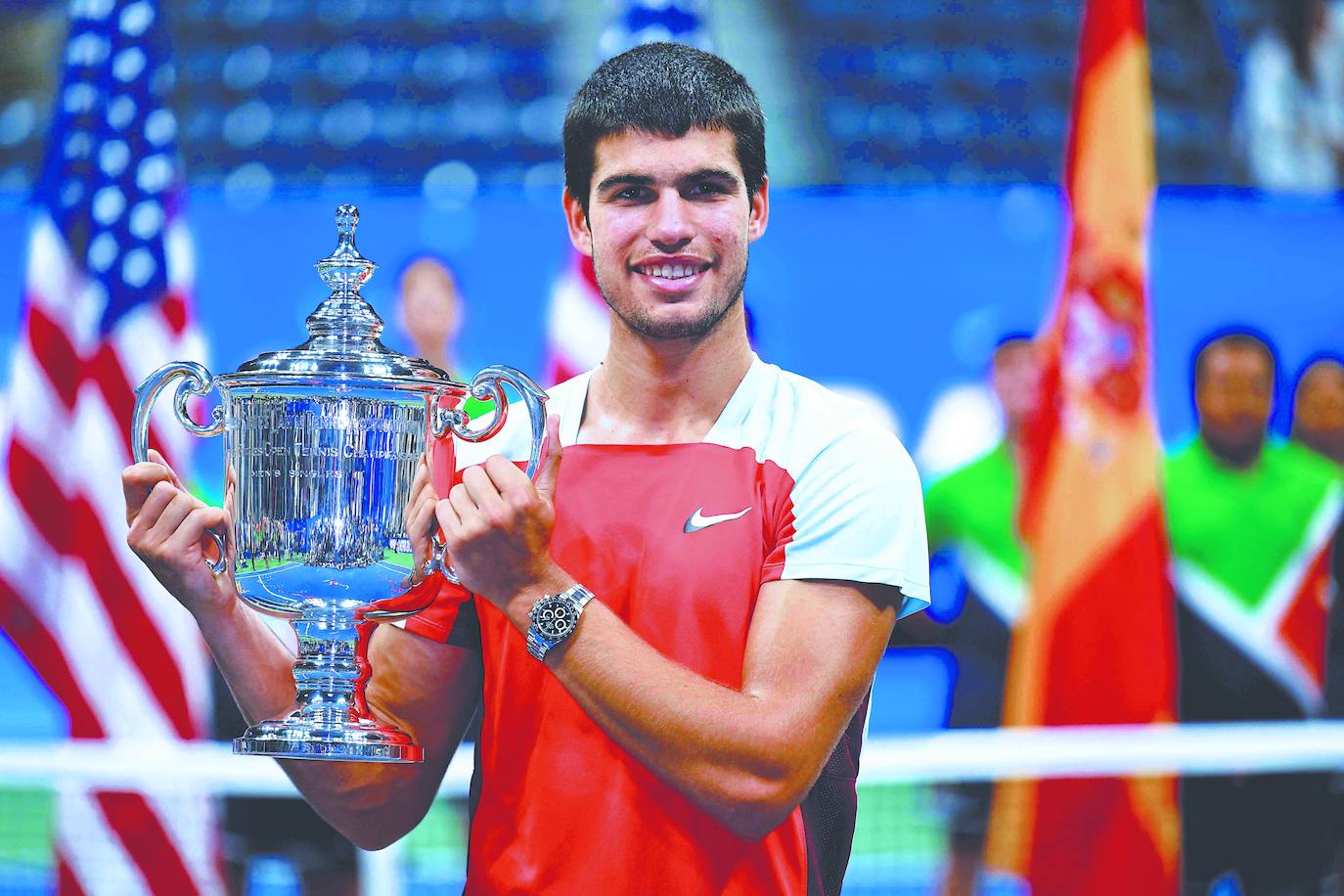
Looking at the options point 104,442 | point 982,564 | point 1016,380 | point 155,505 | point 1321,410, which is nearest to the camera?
point 155,505

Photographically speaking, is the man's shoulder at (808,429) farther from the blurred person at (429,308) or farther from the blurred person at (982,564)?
the blurred person at (982,564)

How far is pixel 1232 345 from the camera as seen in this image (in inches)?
217

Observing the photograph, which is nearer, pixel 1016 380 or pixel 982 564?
pixel 982 564

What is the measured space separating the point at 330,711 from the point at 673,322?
1.93ft

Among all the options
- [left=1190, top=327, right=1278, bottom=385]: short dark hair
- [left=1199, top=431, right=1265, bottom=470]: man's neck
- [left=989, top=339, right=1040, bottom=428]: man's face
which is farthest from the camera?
[left=1190, top=327, right=1278, bottom=385]: short dark hair

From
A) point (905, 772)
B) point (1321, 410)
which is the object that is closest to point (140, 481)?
point (905, 772)

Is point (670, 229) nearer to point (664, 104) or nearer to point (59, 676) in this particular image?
point (664, 104)

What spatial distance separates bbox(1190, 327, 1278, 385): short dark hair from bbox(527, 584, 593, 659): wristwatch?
4.58 m

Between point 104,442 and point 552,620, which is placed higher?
point 104,442

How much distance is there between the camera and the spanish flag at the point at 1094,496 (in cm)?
477

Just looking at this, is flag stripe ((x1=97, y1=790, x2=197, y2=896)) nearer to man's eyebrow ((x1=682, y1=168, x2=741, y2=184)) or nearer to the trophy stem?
the trophy stem

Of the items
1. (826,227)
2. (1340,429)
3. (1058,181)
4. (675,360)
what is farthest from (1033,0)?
(675,360)

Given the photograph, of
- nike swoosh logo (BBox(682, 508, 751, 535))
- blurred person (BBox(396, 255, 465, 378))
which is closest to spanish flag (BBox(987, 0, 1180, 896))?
blurred person (BBox(396, 255, 465, 378))

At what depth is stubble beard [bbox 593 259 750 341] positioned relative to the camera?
1.61 m
